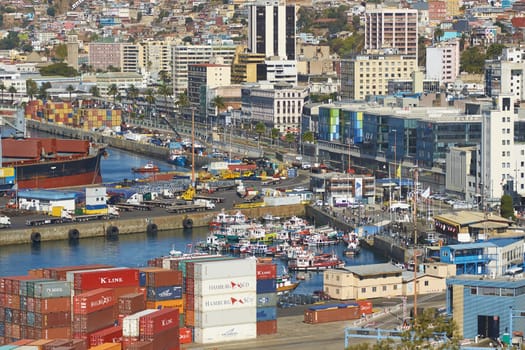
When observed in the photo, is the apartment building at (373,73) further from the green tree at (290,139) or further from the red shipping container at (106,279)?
the red shipping container at (106,279)

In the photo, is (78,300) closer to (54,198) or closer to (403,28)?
(54,198)

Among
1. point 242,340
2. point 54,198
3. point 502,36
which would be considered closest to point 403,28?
point 502,36

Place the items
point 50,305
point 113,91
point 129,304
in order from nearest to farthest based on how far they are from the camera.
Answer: point 50,305, point 129,304, point 113,91

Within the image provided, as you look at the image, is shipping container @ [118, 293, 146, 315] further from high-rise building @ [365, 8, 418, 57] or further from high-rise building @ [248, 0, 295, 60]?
high-rise building @ [365, 8, 418, 57]

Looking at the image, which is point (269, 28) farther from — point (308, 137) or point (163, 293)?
point (163, 293)

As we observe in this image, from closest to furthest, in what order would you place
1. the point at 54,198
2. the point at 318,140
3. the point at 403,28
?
the point at 54,198
the point at 318,140
the point at 403,28

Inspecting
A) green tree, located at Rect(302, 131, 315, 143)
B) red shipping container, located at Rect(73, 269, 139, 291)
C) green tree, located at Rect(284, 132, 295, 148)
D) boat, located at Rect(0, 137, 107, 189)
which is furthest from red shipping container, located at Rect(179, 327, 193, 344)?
green tree, located at Rect(284, 132, 295, 148)

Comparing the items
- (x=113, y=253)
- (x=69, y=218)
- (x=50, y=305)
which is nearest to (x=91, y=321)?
(x=50, y=305)
